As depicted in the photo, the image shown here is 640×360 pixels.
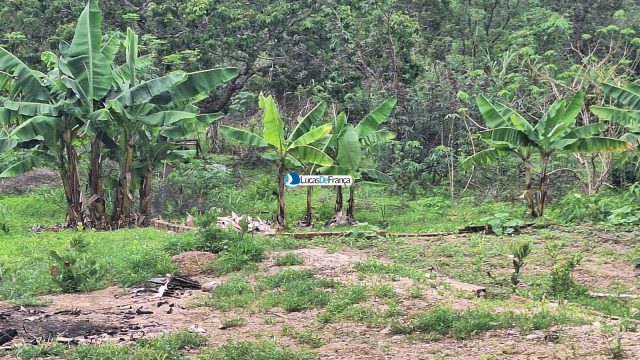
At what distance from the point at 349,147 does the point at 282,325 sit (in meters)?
6.95

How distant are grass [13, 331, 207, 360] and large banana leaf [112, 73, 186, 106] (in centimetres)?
749

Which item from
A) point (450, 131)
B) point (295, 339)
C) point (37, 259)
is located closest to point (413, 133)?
point (450, 131)

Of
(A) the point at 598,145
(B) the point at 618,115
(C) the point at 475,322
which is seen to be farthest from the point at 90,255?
(B) the point at 618,115

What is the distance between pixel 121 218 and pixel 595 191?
31.7ft

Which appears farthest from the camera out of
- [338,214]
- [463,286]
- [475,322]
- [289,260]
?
[338,214]

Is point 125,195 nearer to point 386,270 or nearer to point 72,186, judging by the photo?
point 72,186

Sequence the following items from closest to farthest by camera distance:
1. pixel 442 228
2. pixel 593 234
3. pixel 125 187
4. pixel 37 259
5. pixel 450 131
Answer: pixel 37 259 < pixel 593 234 < pixel 442 228 < pixel 125 187 < pixel 450 131

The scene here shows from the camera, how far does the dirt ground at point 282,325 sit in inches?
199

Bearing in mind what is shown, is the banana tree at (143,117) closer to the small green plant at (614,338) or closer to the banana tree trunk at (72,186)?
the banana tree trunk at (72,186)

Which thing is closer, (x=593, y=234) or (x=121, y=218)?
(x=593, y=234)

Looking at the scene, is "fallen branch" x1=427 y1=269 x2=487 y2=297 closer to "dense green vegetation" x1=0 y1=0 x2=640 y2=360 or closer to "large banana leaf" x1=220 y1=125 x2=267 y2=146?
"dense green vegetation" x1=0 y1=0 x2=640 y2=360

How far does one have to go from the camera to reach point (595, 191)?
14.2 meters

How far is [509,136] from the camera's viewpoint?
12.2 m

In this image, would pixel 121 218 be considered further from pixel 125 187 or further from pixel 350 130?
pixel 350 130
